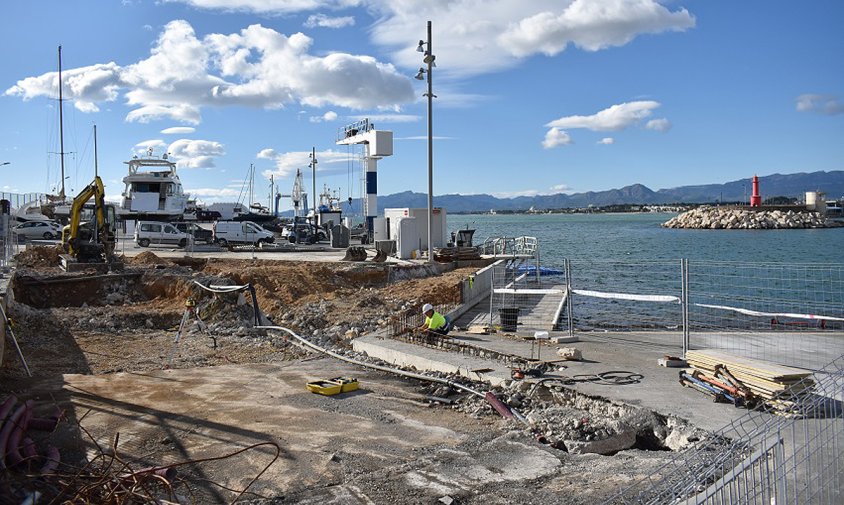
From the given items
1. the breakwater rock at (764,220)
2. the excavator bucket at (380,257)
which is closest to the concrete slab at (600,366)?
the excavator bucket at (380,257)

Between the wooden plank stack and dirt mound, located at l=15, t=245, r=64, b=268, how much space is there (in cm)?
2613

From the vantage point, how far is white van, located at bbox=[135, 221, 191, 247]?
39844mm

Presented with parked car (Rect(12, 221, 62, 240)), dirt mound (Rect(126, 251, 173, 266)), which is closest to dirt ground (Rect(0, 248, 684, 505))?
dirt mound (Rect(126, 251, 173, 266))

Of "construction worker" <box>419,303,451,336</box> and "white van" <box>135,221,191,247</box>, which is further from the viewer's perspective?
"white van" <box>135,221,191,247</box>

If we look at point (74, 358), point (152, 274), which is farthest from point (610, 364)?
point (152, 274)

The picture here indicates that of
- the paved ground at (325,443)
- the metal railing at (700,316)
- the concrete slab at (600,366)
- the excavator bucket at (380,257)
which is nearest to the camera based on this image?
the paved ground at (325,443)

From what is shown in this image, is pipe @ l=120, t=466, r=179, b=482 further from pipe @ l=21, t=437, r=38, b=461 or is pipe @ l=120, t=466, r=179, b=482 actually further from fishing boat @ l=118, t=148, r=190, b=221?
fishing boat @ l=118, t=148, r=190, b=221

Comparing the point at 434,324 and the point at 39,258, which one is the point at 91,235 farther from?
the point at 434,324

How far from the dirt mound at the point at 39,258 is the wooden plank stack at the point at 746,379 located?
26134 millimetres

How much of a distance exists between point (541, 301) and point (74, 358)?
14.2 meters

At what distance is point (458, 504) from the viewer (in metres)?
6.34

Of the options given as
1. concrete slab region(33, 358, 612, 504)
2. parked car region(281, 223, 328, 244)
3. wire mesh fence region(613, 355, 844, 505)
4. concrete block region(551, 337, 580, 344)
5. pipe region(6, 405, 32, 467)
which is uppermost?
parked car region(281, 223, 328, 244)

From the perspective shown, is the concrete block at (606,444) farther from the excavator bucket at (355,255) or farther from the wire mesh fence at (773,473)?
the excavator bucket at (355,255)

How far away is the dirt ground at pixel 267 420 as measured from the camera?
678 centimetres
